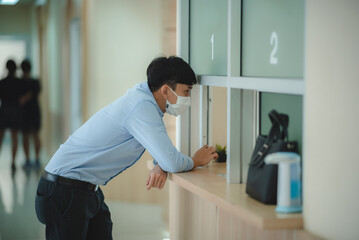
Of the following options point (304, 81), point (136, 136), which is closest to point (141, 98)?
point (136, 136)

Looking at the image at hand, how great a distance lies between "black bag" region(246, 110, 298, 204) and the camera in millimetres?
1853

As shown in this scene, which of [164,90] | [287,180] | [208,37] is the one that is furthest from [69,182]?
[287,180]

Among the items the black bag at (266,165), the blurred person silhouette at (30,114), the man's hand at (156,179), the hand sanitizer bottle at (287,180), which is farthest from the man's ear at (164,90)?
the blurred person silhouette at (30,114)

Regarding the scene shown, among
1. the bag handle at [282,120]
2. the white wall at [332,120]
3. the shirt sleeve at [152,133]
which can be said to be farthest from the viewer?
the shirt sleeve at [152,133]

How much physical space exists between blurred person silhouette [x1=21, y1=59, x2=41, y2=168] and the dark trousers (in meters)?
2.26

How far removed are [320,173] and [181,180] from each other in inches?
33.6

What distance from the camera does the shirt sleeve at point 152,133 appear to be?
2.35 metres

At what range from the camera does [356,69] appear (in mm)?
1633

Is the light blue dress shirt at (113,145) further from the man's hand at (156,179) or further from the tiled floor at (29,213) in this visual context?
the tiled floor at (29,213)

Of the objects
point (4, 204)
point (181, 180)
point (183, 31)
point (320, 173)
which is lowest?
point (4, 204)

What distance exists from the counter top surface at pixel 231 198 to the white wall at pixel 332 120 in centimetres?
9

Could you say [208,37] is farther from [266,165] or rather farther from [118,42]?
[118,42]

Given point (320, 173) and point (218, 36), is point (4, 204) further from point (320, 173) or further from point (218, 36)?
point (320, 173)

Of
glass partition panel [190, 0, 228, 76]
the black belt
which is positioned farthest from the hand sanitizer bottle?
the black belt
